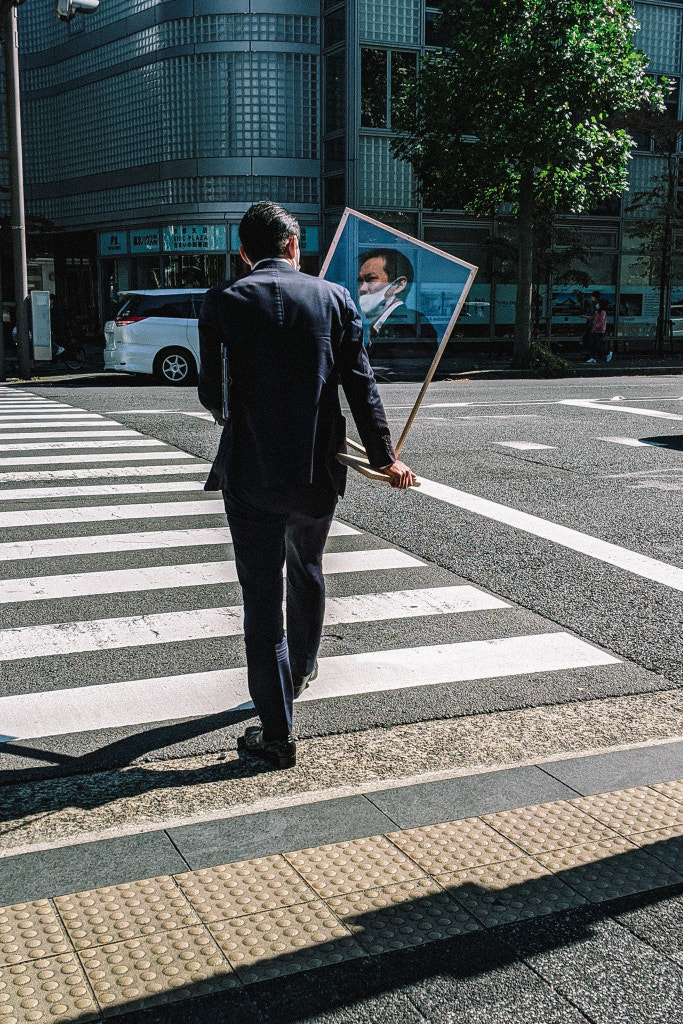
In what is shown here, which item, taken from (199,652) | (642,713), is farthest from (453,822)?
(199,652)

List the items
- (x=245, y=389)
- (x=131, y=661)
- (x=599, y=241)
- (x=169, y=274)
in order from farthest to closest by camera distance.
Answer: (x=599, y=241) → (x=169, y=274) → (x=131, y=661) → (x=245, y=389)

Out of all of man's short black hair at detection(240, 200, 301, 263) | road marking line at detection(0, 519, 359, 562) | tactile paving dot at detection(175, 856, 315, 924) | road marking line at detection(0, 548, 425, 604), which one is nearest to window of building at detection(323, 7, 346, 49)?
road marking line at detection(0, 519, 359, 562)

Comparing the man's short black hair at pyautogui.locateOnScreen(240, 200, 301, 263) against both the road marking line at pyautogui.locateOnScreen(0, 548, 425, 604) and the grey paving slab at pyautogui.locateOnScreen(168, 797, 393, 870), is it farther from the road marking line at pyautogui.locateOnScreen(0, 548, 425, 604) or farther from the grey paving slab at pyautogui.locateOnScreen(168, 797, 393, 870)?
the road marking line at pyautogui.locateOnScreen(0, 548, 425, 604)

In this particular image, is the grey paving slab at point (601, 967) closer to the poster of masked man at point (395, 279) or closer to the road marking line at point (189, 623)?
the poster of masked man at point (395, 279)

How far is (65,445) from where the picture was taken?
11.5 metres

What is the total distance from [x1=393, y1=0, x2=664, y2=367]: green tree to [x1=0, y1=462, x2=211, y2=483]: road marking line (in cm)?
1416

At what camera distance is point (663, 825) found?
11.2 ft

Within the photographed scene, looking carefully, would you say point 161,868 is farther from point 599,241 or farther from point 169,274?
point 599,241

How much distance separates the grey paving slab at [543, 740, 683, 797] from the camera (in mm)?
3739

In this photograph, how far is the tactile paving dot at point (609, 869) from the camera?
303 centimetres

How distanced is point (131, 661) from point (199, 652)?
32 centimetres

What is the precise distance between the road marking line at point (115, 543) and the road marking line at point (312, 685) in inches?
95.4

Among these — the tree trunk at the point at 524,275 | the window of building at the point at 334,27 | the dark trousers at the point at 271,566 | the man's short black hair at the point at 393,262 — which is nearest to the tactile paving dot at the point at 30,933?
the dark trousers at the point at 271,566

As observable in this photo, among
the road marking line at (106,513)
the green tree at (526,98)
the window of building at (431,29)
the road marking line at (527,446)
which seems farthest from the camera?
the window of building at (431,29)
